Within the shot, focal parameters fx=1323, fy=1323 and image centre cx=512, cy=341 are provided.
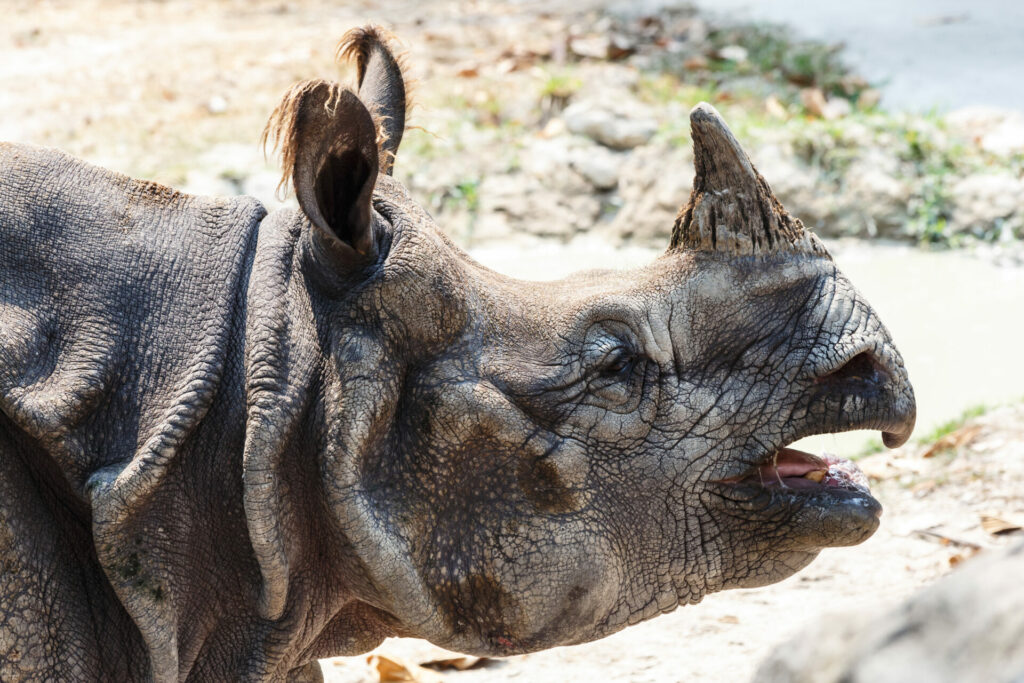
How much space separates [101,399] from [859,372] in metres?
1.59

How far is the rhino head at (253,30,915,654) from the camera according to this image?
276cm

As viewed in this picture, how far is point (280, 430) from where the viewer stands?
2.64 metres

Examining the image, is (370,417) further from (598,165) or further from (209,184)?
(598,165)

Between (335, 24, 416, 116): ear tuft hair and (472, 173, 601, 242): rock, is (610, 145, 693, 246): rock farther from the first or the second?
(335, 24, 416, 116): ear tuft hair

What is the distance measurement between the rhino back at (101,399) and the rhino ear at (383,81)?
Answer: 2.05ft

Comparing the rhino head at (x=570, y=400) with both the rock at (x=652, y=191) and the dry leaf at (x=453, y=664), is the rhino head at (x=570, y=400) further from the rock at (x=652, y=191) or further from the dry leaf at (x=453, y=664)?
the rock at (x=652, y=191)

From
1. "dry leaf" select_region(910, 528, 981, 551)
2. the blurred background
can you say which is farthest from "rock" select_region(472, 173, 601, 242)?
"dry leaf" select_region(910, 528, 981, 551)

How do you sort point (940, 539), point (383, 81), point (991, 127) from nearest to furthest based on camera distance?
1. point (383, 81)
2. point (940, 539)
3. point (991, 127)

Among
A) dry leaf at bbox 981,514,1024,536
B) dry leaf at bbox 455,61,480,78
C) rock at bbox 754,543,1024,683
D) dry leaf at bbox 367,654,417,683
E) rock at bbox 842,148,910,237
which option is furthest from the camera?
dry leaf at bbox 455,61,480,78

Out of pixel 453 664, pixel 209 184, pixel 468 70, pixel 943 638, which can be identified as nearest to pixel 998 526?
pixel 453 664

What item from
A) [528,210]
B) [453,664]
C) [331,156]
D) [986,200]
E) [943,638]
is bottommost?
[528,210]

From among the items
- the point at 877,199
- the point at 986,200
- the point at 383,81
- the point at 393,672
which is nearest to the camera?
the point at 383,81

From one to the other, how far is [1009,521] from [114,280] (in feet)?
10.8

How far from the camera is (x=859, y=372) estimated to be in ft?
9.37
